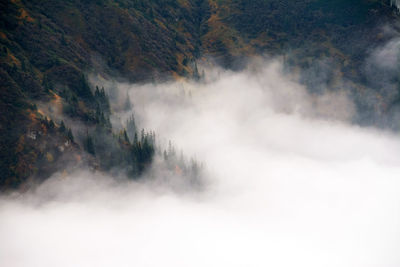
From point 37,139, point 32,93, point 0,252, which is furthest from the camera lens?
point 32,93

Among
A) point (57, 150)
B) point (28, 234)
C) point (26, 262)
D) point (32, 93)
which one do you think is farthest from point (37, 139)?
point (26, 262)

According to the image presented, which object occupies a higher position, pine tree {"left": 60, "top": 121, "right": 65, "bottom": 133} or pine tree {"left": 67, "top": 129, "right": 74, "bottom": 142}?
pine tree {"left": 60, "top": 121, "right": 65, "bottom": 133}

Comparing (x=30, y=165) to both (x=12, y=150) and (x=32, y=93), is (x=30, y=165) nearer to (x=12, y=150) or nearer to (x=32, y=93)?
(x=12, y=150)

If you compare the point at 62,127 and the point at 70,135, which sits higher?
the point at 62,127

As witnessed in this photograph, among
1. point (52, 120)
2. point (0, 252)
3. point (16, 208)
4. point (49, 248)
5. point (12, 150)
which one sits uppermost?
point (52, 120)

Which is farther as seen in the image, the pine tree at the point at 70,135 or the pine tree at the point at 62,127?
the pine tree at the point at 70,135

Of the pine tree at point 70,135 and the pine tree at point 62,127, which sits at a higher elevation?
the pine tree at point 62,127

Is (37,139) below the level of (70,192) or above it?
above

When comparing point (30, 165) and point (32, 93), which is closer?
point (30, 165)

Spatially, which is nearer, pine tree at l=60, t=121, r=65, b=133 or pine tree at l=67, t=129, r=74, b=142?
pine tree at l=60, t=121, r=65, b=133

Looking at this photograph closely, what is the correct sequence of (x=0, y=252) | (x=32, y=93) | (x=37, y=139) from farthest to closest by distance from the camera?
(x=32, y=93)
(x=37, y=139)
(x=0, y=252)

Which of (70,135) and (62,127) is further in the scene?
(70,135)

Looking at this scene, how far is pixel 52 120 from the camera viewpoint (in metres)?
192

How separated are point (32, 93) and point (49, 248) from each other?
92.2 metres
